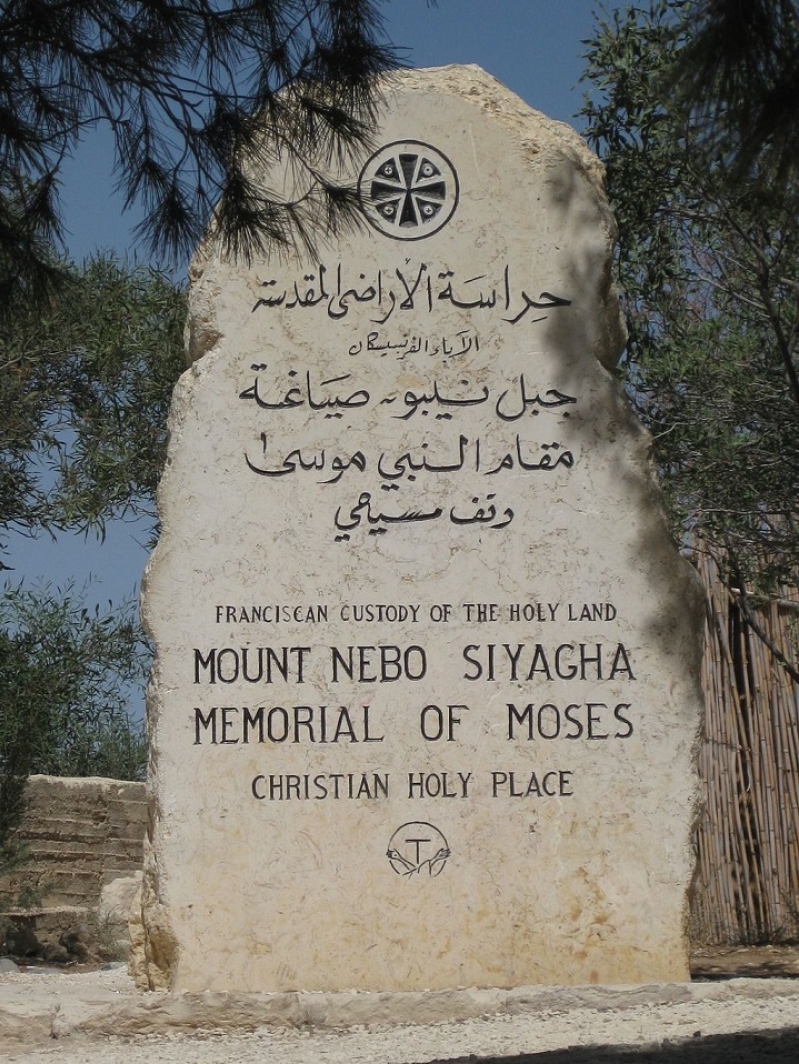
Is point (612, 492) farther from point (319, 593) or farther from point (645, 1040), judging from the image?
point (645, 1040)

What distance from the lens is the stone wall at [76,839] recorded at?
41.4 feet

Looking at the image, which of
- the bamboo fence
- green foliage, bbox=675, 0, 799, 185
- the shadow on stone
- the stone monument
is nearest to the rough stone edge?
the stone monument

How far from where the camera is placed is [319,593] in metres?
7.46

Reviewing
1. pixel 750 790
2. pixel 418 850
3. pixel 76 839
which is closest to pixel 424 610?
pixel 418 850

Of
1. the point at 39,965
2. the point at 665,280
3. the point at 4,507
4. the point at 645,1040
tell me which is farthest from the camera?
the point at 4,507

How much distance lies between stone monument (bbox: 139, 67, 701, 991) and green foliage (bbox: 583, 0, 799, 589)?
286 centimetres

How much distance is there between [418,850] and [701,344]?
16.4ft

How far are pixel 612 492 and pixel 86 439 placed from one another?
6888mm

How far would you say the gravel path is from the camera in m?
6.25

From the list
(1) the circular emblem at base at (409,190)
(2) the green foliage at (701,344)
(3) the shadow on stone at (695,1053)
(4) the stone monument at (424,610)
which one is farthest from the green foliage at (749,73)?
(2) the green foliage at (701,344)

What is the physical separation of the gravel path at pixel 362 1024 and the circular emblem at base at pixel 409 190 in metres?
3.59

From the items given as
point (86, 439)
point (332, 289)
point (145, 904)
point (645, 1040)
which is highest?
point (86, 439)

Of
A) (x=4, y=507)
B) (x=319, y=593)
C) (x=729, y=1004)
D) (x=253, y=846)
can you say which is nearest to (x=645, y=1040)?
(x=729, y=1004)

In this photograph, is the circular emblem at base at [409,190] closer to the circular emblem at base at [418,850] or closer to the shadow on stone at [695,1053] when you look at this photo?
the circular emblem at base at [418,850]
